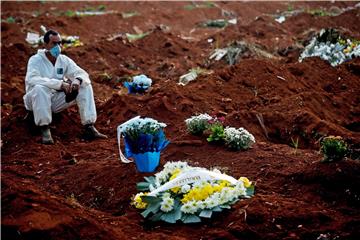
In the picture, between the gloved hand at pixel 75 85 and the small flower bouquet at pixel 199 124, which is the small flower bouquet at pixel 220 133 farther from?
the gloved hand at pixel 75 85

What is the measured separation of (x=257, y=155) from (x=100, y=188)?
164cm

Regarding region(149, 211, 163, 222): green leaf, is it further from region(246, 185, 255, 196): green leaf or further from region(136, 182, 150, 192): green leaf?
region(246, 185, 255, 196): green leaf

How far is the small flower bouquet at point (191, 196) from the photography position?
14.5ft

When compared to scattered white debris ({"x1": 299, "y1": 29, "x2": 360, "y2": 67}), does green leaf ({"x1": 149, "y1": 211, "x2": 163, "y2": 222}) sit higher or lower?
lower

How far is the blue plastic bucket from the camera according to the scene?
545 centimetres

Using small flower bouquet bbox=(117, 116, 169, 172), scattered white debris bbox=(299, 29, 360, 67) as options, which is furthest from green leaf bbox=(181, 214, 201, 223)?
scattered white debris bbox=(299, 29, 360, 67)

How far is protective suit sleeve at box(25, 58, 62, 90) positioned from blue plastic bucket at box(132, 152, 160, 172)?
212 centimetres

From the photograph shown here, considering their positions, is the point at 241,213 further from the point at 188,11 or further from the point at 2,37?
the point at 188,11

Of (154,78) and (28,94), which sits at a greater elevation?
(28,94)

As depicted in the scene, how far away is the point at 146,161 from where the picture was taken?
18.0 feet

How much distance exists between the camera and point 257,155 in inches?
225

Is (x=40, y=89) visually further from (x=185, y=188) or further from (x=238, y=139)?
(x=185, y=188)

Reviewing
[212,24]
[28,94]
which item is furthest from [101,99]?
[212,24]

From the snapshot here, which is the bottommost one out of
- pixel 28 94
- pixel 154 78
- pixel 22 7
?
pixel 22 7
